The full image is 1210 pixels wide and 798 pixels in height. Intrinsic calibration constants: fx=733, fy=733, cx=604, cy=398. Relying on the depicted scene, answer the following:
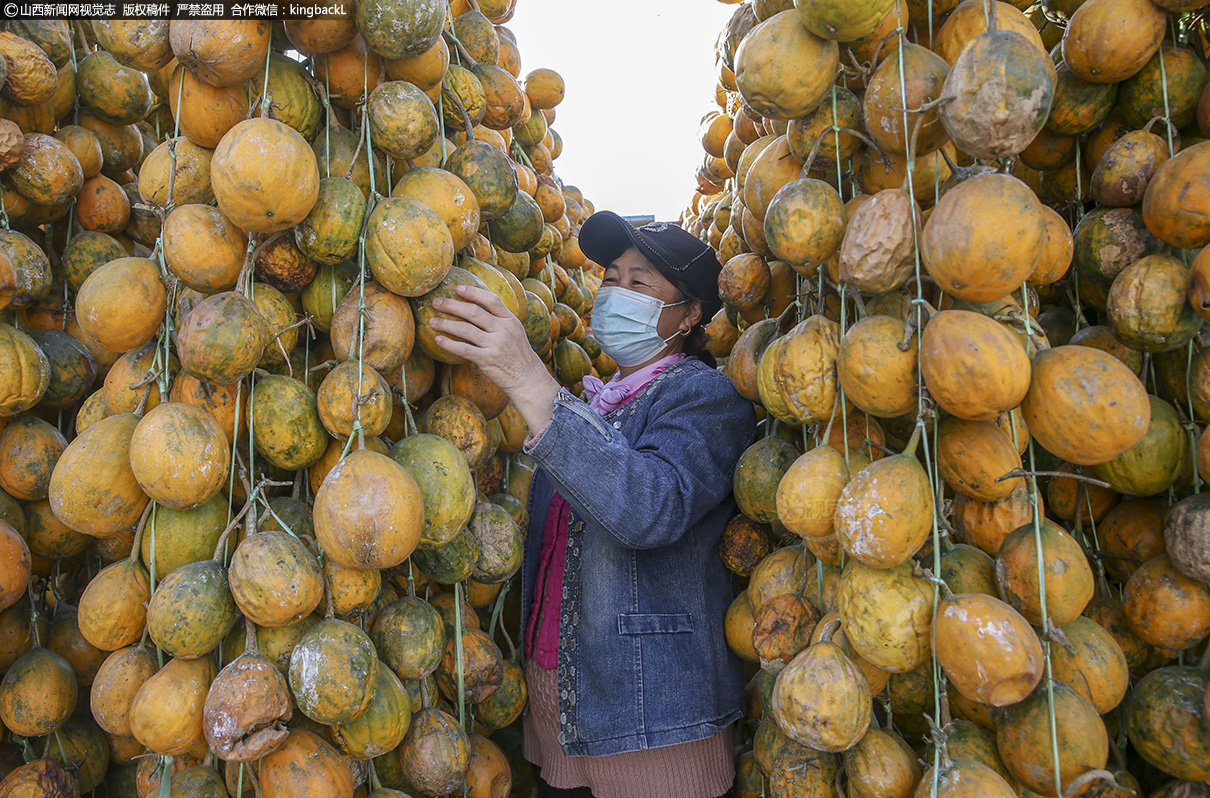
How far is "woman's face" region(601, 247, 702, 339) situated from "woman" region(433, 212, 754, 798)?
266mm

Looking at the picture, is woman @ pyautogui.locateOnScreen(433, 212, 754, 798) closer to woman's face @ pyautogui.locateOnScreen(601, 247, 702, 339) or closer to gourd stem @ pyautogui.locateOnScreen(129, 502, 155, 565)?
woman's face @ pyautogui.locateOnScreen(601, 247, 702, 339)

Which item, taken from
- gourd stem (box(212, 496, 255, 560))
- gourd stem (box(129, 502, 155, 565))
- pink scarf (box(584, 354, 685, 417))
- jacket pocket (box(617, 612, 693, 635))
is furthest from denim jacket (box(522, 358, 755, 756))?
gourd stem (box(129, 502, 155, 565))

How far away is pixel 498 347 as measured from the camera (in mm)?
1956

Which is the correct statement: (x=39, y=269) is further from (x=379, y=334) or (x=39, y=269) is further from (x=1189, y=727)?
(x=1189, y=727)

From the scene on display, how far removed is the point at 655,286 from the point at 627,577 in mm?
1118

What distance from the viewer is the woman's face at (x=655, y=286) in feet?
9.16

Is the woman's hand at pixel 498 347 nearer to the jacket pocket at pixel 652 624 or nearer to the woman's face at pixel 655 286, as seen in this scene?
the jacket pocket at pixel 652 624

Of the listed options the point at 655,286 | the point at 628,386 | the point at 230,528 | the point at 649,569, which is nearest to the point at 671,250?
the point at 655,286

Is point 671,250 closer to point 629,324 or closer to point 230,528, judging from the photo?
point 629,324

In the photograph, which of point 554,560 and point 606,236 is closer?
point 554,560

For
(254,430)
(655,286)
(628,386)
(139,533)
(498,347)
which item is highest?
(655,286)

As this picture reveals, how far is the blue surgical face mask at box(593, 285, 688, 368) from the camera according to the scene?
2746mm

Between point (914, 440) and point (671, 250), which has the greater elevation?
point (671, 250)

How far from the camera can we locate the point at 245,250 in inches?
69.1
